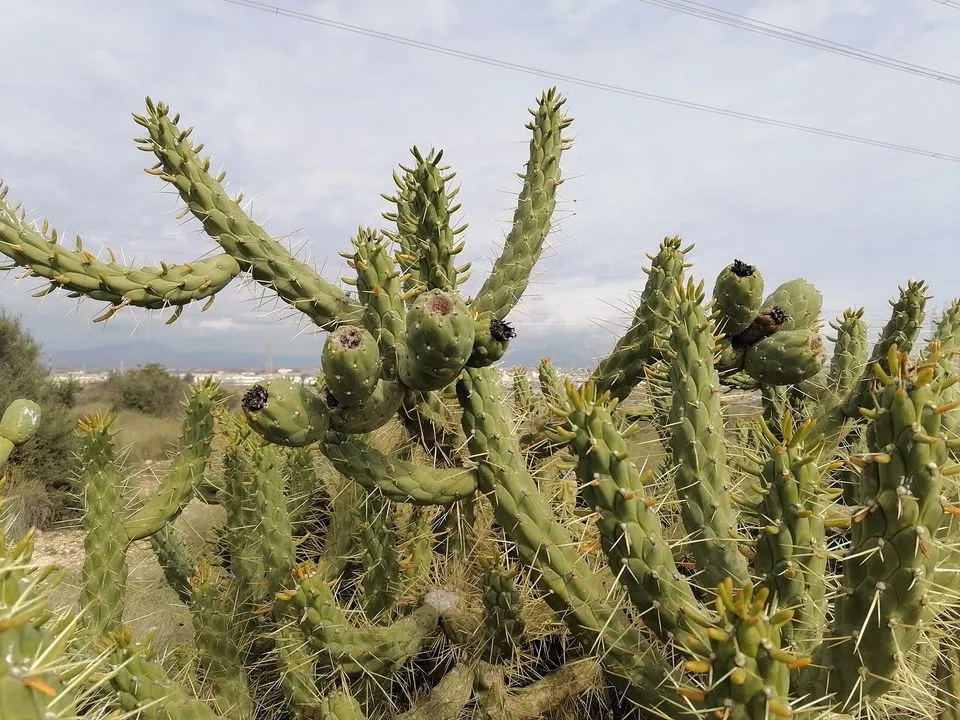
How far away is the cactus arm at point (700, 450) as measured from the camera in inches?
69.7

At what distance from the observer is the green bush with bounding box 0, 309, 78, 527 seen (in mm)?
9734

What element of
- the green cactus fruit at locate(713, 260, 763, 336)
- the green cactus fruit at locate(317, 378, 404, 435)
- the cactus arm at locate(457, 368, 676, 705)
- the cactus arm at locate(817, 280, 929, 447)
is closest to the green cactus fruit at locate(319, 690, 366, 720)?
the cactus arm at locate(457, 368, 676, 705)

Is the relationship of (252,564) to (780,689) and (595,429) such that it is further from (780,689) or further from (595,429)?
(780,689)

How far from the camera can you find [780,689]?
1170 millimetres

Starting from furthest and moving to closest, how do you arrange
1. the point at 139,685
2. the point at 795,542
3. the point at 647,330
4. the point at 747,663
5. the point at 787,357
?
the point at 647,330
the point at 787,357
the point at 139,685
the point at 795,542
the point at 747,663

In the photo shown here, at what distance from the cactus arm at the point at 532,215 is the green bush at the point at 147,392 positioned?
1632 cm

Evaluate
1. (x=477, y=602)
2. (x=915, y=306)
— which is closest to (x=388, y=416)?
(x=477, y=602)

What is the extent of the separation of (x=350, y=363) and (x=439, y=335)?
30 cm

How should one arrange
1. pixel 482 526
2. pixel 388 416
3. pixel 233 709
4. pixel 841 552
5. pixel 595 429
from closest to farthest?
pixel 841 552 < pixel 595 429 < pixel 388 416 < pixel 233 709 < pixel 482 526

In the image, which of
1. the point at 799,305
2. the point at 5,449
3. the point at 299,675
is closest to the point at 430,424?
the point at 299,675

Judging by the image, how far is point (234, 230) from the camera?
8.84ft

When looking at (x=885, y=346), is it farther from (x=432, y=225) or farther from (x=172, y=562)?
(x=172, y=562)

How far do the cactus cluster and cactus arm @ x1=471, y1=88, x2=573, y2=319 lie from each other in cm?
1

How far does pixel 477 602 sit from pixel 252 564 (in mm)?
1197
